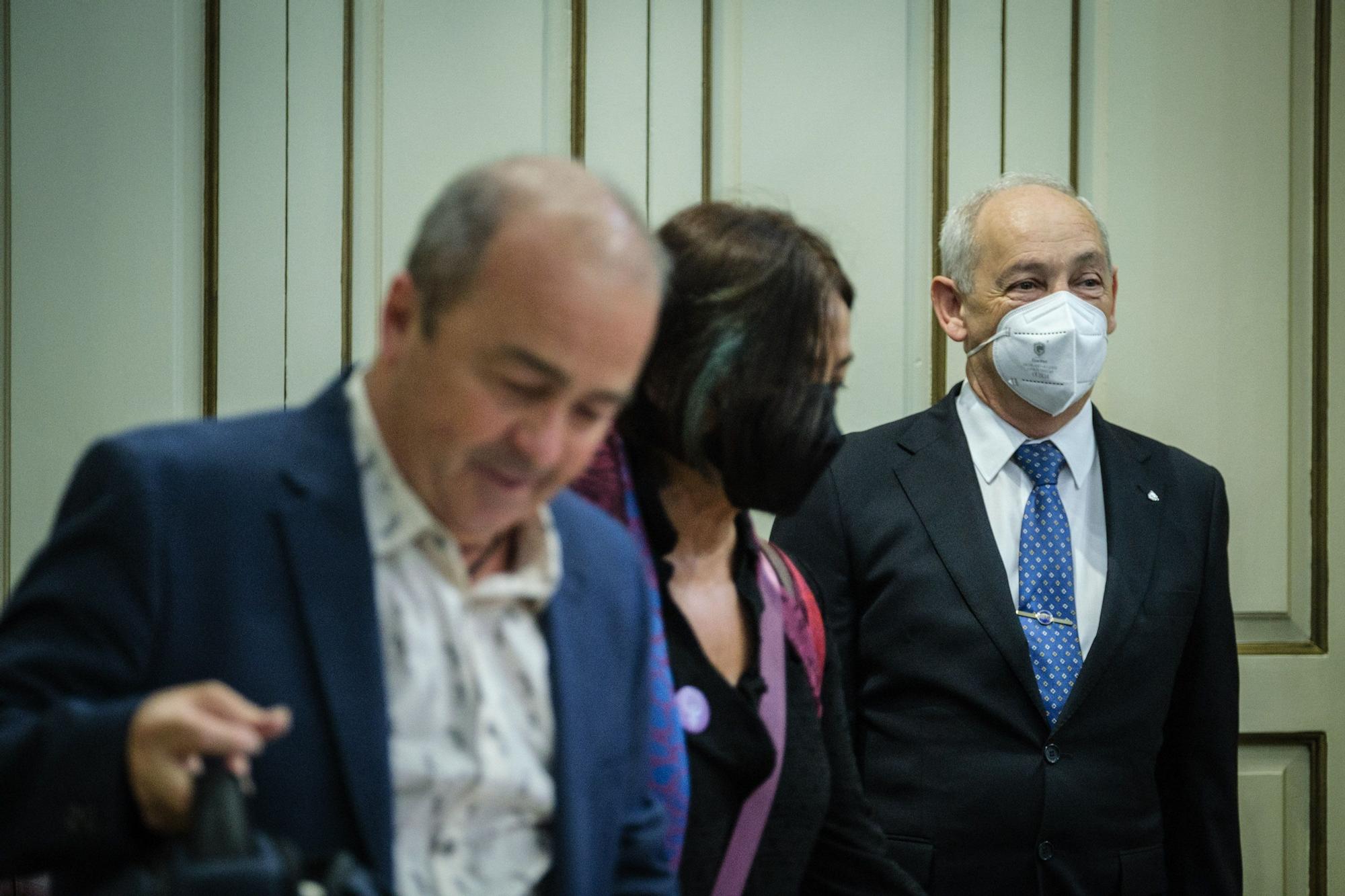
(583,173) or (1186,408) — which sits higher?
(583,173)

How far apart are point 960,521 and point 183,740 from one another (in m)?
1.62

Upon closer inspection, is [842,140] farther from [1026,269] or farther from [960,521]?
[960,521]

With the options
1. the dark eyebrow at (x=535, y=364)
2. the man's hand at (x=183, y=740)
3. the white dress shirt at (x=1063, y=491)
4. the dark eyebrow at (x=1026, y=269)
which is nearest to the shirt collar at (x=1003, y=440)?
the white dress shirt at (x=1063, y=491)

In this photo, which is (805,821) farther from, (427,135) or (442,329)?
(427,135)

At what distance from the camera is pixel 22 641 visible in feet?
3.08

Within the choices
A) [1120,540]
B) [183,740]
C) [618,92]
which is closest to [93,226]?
[618,92]

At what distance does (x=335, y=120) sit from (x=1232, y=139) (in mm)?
1779

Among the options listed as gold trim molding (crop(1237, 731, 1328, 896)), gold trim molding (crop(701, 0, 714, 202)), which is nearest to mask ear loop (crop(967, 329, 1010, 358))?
gold trim molding (crop(701, 0, 714, 202))

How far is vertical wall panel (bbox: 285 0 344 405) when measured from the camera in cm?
240

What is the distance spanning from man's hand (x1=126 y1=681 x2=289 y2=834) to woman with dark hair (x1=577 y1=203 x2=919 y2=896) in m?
0.66

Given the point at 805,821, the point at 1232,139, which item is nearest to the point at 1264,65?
the point at 1232,139

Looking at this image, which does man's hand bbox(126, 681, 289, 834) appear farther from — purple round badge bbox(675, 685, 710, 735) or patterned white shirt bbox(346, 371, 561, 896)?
purple round badge bbox(675, 685, 710, 735)

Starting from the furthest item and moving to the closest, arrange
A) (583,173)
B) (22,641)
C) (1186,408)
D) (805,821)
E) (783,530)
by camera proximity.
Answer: (1186,408), (783,530), (805,821), (583,173), (22,641)

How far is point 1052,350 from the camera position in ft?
7.43
